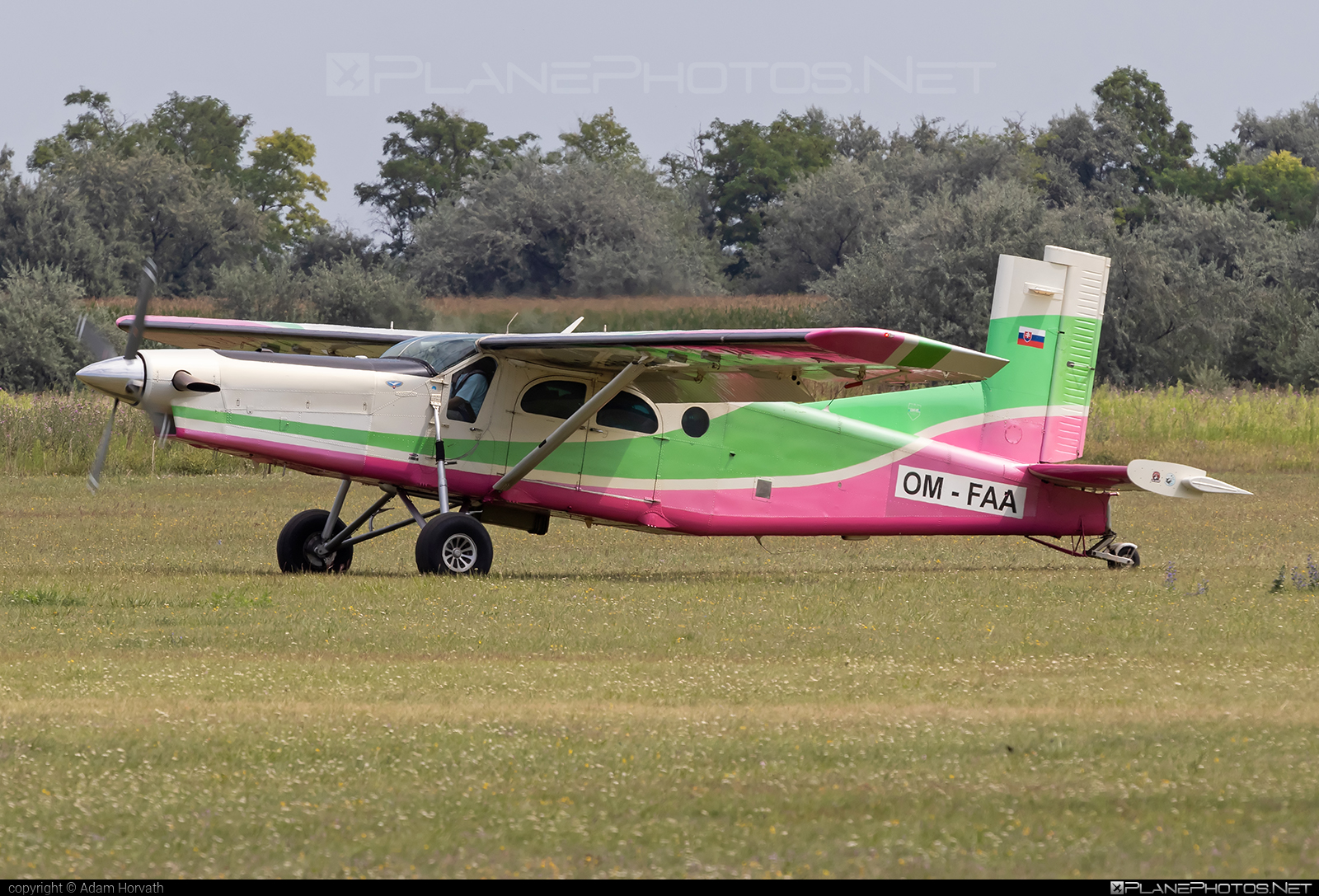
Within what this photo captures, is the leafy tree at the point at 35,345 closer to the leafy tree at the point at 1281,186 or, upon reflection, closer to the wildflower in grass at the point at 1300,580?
the wildflower in grass at the point at 1300,580

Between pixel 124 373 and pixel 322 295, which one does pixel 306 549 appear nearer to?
pixel 124 373

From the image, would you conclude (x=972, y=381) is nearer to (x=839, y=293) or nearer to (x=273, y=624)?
(x=273, y=624)

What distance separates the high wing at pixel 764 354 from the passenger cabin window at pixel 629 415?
1.24 feet

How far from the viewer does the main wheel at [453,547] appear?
14445mm

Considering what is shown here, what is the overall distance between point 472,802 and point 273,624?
5575mm

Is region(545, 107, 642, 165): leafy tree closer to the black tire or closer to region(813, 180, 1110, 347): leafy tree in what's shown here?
region(813, 180, 1110, 347): leafy tree

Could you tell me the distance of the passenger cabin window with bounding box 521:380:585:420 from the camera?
15383mm

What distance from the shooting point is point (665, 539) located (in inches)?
818

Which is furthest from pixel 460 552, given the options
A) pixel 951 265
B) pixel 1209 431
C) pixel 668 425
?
pixel 951 265

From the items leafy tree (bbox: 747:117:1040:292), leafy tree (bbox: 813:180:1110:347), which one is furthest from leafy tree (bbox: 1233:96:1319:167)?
leafy tree (bbox: 813:180:1110:347)

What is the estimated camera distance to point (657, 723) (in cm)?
807

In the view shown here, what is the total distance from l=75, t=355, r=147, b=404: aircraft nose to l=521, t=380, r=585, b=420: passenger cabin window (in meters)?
3.74

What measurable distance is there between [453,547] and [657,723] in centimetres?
686

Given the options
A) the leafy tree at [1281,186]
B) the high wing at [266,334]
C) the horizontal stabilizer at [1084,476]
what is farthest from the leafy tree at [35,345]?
the leafy tree at [1281,186]
